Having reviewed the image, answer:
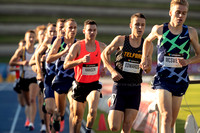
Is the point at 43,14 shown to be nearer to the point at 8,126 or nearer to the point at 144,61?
the point at 8,126

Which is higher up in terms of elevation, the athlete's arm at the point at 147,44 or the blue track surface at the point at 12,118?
the athlete's arm at the point at 147,44

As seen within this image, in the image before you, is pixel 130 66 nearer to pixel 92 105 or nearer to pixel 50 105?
pixel 92 105

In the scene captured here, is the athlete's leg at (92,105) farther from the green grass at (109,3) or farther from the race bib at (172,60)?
the green grass at (109,3)

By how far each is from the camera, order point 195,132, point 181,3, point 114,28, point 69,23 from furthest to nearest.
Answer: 1. point 114,28
2. point 69,23
3. point 195,132
4. point 181,3

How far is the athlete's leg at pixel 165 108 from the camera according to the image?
5.55 meters

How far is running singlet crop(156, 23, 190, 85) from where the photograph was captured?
5594mm

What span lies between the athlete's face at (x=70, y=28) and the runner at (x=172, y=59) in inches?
82.9

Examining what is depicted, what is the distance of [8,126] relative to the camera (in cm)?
1120

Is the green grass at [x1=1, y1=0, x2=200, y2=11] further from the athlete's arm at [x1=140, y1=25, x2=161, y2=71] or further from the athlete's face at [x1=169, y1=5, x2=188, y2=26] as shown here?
the athlete's face at [x1=169, y1=5, x2=188, y2=26]

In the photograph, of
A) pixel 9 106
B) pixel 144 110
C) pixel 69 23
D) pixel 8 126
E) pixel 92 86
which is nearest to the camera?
pixel 92 86

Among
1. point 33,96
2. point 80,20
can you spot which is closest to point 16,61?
point 33,96

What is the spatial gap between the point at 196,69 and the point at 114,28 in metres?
27.3

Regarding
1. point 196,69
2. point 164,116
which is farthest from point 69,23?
point 196,69

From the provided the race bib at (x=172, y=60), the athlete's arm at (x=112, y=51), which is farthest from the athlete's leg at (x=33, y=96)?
Answer: the race bib at (x=172, y=60)
